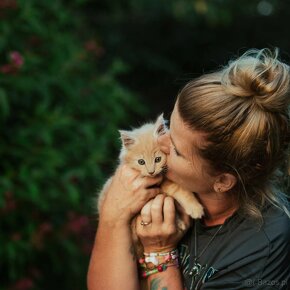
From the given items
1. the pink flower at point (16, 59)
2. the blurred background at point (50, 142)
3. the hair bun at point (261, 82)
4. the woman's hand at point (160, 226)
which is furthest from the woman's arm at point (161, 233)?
the pink flower at point (16, 59)

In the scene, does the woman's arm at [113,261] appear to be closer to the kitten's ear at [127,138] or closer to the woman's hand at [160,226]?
the woman's hand at [160,226]

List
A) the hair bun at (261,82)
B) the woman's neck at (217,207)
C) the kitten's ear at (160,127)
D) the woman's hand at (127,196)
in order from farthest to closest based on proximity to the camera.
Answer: the kitten's ear at (160,127) → the woman's hand at (127,196) → the woman's neck at (217,207) → the hair bun at (261,82)

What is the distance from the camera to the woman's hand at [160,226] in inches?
85.4

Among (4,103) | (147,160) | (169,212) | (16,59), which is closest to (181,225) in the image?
(169,212)

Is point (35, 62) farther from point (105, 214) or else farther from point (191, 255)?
point (191, 255)

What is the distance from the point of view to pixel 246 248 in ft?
6.31

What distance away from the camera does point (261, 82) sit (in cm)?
188

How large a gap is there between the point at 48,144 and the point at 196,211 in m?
1.87

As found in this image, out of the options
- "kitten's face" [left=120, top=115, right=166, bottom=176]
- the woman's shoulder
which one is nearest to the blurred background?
"kitten's face" [left=120, top=115, right=166, bottom=176]

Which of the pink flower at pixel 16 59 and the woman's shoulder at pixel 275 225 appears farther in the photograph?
the pink flower at pixel 16 59

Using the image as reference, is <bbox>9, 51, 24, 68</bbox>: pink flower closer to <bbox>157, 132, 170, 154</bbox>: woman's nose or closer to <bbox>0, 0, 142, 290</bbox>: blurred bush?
<bbox>0, 0, 142, 290</bbox>: blurred bush

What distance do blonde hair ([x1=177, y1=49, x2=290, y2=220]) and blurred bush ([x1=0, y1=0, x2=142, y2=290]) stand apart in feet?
6.33

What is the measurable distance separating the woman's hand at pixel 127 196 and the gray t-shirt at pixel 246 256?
1.04 feet

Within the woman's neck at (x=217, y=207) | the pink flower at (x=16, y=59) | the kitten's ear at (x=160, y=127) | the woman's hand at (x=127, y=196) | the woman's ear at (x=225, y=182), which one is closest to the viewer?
the woman's ear at (x=225, y=182)
